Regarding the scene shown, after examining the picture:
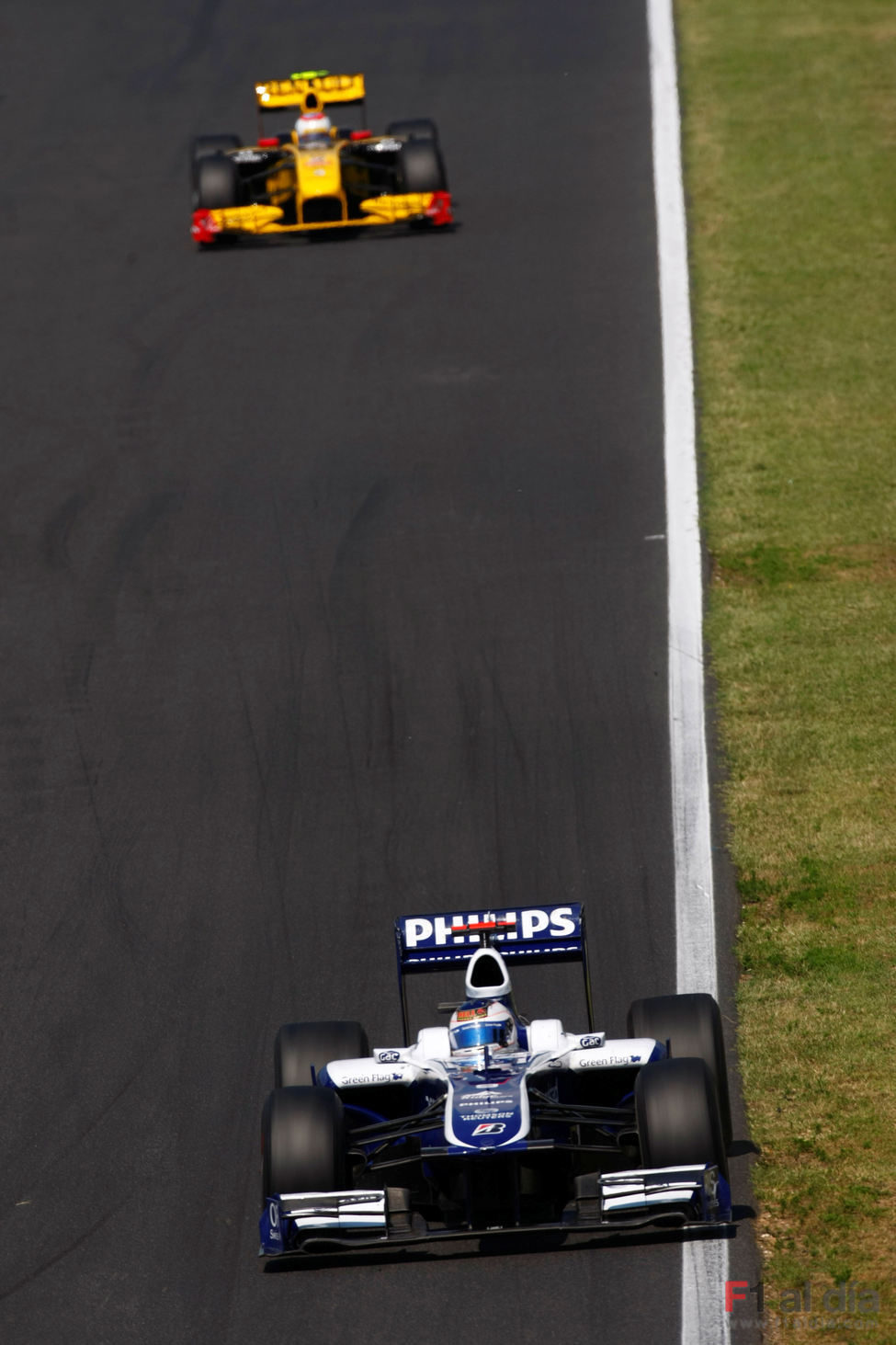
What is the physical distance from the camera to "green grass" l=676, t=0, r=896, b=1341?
29.6 feet

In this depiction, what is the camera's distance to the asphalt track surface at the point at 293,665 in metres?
8.86

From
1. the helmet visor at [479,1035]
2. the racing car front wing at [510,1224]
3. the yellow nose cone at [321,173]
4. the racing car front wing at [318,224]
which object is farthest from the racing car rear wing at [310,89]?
the racing car front wing at [510,1224]

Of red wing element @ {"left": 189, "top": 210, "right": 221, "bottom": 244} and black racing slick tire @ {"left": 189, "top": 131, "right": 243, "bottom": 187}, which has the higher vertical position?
black racing slick tire @ {"left": 189, "top": 131, "right": 243, "bottom": 187}

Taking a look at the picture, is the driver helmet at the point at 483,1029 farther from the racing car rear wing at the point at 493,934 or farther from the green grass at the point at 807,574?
the green grass at the point at 807,574

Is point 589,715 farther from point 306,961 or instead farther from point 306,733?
point 306,961

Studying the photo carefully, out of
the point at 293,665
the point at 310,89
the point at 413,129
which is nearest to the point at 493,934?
the point at 293,665

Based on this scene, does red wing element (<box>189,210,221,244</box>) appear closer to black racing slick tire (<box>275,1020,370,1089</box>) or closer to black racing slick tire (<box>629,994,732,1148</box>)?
black racing slick tire (<box>275,1020,370,1089</box>)

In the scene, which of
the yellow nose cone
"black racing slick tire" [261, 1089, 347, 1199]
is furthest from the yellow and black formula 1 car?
"black racing slick tire" [261, 1089, 347, 1199]

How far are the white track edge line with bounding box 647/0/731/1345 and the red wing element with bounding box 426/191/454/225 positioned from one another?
7.51 feet

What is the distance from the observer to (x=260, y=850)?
1185cm

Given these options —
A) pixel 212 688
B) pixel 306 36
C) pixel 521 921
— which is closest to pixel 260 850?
pixel 212 688

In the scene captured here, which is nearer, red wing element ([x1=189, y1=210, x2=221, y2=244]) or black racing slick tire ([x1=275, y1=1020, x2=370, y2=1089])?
black racing slick tire ([x1=275, y1=1020, x2=370, y2=1089])

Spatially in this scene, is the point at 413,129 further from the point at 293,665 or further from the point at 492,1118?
the point at 492,1118

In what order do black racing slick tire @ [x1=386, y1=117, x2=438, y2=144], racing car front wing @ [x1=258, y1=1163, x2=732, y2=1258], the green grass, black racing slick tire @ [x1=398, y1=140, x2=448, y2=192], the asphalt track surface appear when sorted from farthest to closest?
black racing slick tire @ [x1=386, y1=117, x2=438, y2=144] → black racing slick tire @ [x1=398, y1=140, x2=448, y2=192] → the green grass → the asphalt track surface → racing car front wing @ [x1=258, y1=1163, x2=732, y2=1258]
